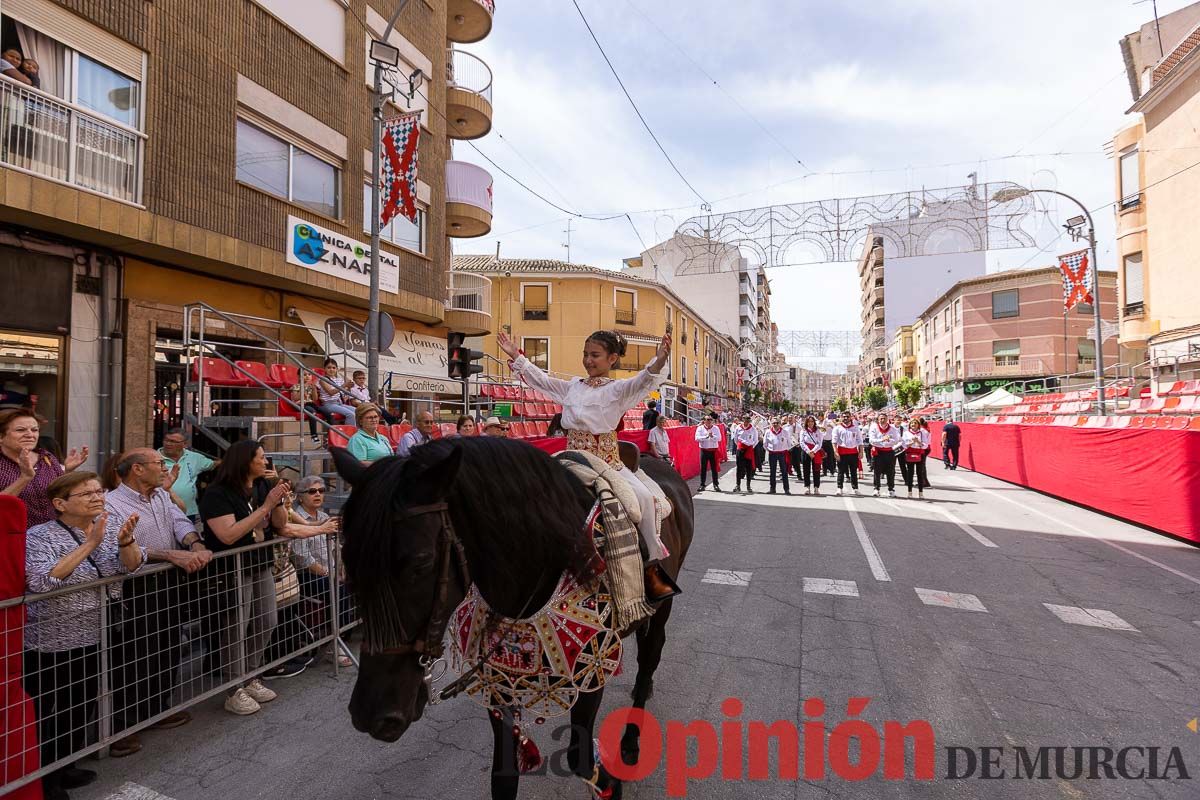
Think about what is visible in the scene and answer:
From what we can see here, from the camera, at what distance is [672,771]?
10.2ft

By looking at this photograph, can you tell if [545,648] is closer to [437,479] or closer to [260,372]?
[437,479]

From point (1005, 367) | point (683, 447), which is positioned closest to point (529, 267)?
point (683, 447)

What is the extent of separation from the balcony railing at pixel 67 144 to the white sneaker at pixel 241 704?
7856 millimetres

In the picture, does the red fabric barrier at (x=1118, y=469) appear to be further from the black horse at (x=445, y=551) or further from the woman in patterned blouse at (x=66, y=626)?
the woman in patterned blouse at (x=66, y=626)

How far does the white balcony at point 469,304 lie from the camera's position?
57.3 feet

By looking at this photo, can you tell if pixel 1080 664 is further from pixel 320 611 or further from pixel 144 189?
pixel 144 189

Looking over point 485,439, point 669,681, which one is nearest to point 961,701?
point 669,681

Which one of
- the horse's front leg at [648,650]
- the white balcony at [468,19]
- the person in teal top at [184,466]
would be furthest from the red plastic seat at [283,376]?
the white balcony at [468,19]

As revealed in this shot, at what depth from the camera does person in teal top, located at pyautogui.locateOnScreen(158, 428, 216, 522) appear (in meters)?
5.74

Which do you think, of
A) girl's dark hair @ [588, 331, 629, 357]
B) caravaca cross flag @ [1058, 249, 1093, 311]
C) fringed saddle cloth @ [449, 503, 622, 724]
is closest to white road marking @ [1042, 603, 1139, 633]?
girl's dark hair @ [588, 331, 629, 357]

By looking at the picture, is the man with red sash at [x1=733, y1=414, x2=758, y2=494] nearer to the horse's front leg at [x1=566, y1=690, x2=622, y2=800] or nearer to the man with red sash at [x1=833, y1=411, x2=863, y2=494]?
the man with red sash at [x1=833, y1=411, x2=863, y2=494]

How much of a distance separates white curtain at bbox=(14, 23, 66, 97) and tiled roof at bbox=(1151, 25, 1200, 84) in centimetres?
2922

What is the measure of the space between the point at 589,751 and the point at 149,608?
2707mm

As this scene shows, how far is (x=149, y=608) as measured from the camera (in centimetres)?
340
